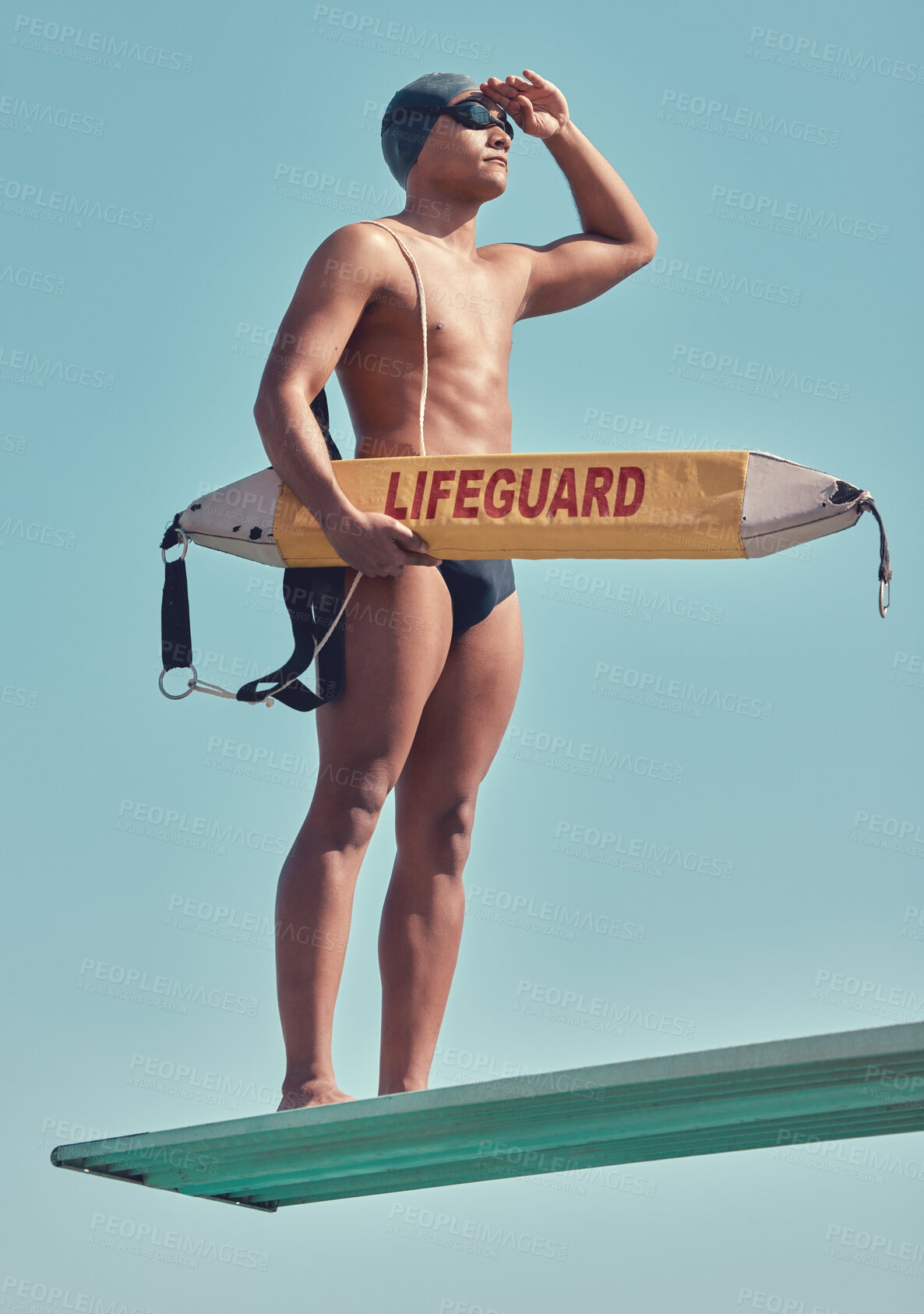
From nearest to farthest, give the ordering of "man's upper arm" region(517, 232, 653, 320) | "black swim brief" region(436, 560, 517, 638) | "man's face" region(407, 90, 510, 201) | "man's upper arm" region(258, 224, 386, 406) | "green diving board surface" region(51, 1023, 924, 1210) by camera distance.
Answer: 1. "green diving board surface" region(51, 1023, 924, 1210)
2. "man's upper arm" region(258, 224, 386, 406)
3. "black swim brief" region(436, 560, 517, 638)
4. "man's face" region(407, 90, 510, 201)
5. "man's upper arm" region(517, 232, 653, 320)

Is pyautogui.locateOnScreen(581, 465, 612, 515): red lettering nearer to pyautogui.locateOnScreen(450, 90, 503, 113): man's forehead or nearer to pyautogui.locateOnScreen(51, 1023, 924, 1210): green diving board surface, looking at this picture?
pyautogui.locateOnScreen(450, 90, 503, 113): man's forehead

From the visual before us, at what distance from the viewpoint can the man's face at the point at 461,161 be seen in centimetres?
A: 525

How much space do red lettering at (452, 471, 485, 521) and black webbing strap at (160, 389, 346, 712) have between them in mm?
384

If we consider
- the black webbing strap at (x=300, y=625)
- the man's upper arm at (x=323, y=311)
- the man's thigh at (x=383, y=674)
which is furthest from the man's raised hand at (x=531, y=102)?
the man's thigh at (x=383, y=674)

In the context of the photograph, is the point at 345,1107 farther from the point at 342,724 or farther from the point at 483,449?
the point at 483,449

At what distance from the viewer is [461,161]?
524 centimetres

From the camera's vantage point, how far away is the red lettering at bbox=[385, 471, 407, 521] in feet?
15.8

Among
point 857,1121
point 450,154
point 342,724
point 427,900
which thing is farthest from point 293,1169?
point 450,154

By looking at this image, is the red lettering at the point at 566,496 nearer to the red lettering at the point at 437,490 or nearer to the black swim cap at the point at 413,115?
the red lettering at the point at 437,490

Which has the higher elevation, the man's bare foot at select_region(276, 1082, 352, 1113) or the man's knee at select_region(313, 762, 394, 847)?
the man's knee at select_region(313, 762, 394, 847)

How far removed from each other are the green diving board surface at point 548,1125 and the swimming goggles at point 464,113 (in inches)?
111

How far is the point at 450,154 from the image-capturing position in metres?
5.25

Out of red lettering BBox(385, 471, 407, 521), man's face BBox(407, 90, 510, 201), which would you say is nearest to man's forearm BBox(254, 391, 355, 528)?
red lettering BBox(385, 471, 407, 521)

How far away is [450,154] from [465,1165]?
2861 millimetres
